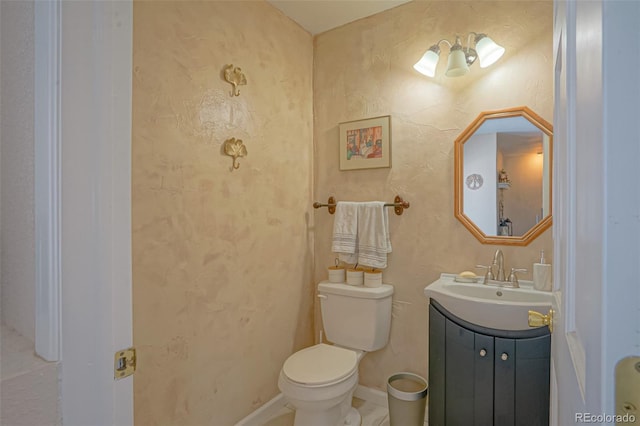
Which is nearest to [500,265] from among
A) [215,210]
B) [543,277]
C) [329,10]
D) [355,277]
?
[543,277]

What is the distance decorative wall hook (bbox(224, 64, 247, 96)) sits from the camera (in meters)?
1.76

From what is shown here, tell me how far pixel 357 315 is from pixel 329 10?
1.91 m

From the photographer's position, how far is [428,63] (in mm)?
1898

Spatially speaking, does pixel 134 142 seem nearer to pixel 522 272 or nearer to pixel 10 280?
pixel 10 280

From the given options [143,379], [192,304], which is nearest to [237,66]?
[192,304]

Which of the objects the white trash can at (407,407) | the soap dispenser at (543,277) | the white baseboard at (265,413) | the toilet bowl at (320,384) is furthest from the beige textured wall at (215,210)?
the soap dispenser at (543,277)

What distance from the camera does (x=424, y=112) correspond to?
200cm

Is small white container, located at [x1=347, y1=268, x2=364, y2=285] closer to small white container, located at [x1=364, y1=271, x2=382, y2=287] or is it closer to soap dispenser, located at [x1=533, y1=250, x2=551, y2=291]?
small white container, located at [x1=364, y1=271, x2=382, y2=287]

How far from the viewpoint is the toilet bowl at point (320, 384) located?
5.19 feet

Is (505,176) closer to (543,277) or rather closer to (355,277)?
(543,277)

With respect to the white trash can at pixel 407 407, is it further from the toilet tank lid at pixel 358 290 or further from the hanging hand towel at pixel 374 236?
the hanging hand towel at pixel 374 236

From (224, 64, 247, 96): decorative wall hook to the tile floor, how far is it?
1883 mm

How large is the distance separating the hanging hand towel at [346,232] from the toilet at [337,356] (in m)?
0.20

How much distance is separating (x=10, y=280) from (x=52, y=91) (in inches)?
17.8
